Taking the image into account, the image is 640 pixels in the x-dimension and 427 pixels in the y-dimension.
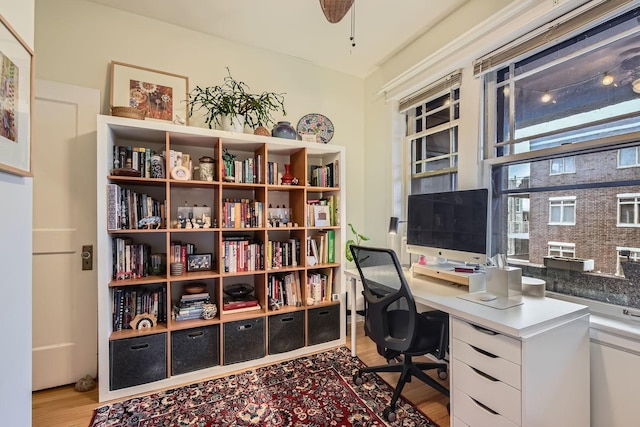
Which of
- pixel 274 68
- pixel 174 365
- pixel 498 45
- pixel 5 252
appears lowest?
pixel 174 365

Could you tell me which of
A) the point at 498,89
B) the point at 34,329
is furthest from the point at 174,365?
the point at 498,89

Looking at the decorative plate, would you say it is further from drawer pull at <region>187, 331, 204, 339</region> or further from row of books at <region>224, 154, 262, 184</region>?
drawer pull at <region>187, 331, 204, 339</region>

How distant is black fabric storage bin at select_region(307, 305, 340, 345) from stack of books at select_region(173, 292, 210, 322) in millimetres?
872

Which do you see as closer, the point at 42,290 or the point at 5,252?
the point at 5,252

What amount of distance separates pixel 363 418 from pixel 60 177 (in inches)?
101

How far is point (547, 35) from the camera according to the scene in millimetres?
1618

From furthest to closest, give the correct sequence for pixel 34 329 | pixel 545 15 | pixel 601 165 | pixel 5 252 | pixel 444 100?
1. pixel 444 100
2. pixel 34 329
3. pixel 545 15
4. pixel 601 165
5. pixel 5 252

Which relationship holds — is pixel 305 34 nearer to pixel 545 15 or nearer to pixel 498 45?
pixel 498 45

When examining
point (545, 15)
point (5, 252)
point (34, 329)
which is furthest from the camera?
point (34, 329)

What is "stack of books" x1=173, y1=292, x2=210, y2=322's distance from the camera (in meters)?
2.04

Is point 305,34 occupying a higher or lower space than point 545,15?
higher

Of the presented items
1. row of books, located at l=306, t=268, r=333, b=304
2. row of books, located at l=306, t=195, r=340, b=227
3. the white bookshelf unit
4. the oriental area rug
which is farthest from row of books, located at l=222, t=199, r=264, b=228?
the oriental area rug

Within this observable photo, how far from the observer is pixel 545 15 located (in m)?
1.58

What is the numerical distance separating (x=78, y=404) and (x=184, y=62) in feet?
8.53
